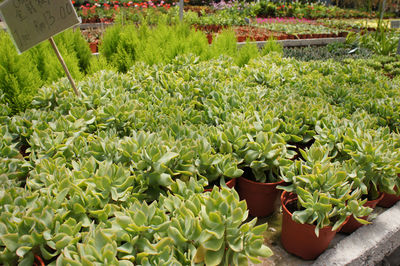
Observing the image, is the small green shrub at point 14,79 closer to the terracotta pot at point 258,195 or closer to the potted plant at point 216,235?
the terracotta pot at point 258,195

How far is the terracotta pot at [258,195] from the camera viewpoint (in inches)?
77.1

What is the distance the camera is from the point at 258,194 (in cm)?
200

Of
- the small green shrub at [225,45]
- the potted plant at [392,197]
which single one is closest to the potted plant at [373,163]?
the potted plant at [392,197]

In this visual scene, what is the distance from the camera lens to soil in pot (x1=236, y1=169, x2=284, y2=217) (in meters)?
1.96

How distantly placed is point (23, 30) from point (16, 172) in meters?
1.04

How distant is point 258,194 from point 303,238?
0.41 meters

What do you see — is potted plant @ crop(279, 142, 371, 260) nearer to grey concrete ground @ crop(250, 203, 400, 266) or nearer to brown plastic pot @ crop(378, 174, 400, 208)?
grey concrete ground @ crop(250, 203, 400, 266)

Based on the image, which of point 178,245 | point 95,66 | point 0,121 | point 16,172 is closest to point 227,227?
point 178,245

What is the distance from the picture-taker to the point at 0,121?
2.21 m

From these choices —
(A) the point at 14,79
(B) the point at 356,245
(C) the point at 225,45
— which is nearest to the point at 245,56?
(C) the point at 225,45

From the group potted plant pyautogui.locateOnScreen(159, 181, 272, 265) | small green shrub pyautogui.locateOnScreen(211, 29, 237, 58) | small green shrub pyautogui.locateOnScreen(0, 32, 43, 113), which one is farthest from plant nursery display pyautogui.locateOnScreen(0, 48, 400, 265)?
small green shrub pyautogui.locateOnScreen(211, 29, 237, 58)

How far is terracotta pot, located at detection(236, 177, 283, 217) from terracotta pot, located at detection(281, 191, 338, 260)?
160mm

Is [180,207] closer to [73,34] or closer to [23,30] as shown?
[23,30]

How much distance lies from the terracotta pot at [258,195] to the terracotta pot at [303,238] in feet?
0.52
